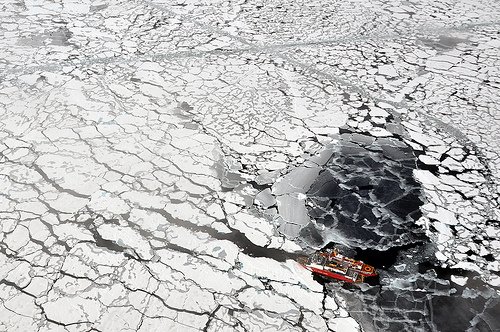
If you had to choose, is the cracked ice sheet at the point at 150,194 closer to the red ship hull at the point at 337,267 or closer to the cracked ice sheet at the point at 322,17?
the red ship hull at the point at 337,267

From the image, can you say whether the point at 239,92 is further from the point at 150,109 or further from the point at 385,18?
the point at 385,18

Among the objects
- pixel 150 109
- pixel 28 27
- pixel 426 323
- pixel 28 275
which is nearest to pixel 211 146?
pixel 150 109

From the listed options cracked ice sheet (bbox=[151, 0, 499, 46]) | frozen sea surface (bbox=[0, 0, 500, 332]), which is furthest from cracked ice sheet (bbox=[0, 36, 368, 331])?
cracked ice sheet (bbox=[151, 0, 499, 46])

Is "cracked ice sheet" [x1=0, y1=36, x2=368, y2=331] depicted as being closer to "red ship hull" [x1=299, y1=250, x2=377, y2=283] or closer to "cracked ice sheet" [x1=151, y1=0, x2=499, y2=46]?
Result: "red ship hull" [x1=299, y1=250, x2=377, y2=283]

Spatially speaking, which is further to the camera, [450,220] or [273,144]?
[273,144]

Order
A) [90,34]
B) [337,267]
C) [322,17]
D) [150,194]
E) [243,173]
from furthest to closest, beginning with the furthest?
[322,17], [90,34], [243,173], [150,194], [337,267]

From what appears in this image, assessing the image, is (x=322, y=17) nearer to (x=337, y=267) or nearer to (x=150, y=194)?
(x=150, y=194)

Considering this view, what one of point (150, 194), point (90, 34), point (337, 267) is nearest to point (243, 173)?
point (150, 194)

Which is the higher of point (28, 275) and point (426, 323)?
point (426, 323)
